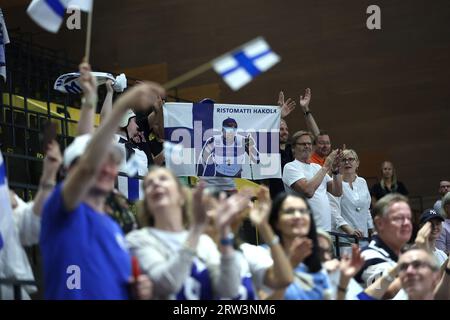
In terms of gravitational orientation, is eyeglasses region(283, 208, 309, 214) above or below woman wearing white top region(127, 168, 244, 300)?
above

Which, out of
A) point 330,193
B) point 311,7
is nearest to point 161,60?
point 311,7

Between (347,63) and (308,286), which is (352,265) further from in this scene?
(347,63)

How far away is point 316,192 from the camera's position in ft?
31.9

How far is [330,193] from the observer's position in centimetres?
1037

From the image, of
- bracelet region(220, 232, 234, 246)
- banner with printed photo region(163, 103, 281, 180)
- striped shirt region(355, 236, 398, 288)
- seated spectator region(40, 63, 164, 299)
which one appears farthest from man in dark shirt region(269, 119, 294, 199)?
seated spectator region(40, 63, 164, 299)

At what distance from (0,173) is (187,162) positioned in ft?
12.4

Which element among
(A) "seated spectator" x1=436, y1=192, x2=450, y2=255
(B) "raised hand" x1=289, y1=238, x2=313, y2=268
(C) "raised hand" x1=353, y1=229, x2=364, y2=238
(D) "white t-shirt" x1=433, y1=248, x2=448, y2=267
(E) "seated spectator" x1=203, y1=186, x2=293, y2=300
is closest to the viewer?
(E) "seated spectator" x1=203, y1=186, x2=293, y2=300

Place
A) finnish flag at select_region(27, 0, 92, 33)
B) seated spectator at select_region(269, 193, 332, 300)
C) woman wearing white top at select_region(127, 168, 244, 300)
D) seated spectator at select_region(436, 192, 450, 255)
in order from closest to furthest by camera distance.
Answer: woman wearing white top at select_region(127, 168, 244, 300)
seated spectator at select_region(269, 193, 332, 300)
finnish flag at select_region(27, 0, 92, 33)
seated spectator at select_region(436, 192, 450, 255)

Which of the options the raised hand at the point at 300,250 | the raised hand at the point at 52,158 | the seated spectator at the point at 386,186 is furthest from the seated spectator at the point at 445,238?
the raised hand at the point at 52,158

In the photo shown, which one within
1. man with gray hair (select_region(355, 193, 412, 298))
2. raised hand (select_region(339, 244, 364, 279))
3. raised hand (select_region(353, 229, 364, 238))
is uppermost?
raised hand (select_region(353, 229, 364, 238))

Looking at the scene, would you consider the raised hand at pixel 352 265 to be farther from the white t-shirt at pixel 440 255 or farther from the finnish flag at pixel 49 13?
the white t-shirt at pixel 440 255

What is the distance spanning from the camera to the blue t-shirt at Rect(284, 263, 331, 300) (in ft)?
19.1

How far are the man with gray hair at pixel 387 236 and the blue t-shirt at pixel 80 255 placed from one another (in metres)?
2.36

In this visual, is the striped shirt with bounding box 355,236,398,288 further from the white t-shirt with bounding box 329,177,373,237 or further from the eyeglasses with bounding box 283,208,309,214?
the white t-shirt with bounding box 329,177,373,237
